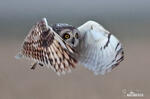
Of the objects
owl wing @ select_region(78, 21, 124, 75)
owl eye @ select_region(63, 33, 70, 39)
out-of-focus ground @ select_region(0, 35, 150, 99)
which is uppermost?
owl eye @ select_region(63, 33, 70, 39)

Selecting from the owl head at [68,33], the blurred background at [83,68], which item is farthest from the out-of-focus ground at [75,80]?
the owl head at [68,33]

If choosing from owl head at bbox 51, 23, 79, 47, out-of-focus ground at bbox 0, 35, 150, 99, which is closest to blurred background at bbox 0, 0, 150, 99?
out-of-focus ground at bbox 0, 35, 150, 99

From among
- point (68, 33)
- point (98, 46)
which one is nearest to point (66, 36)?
point (68, 33)

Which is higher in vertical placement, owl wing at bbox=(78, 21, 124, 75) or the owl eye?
the owl eye

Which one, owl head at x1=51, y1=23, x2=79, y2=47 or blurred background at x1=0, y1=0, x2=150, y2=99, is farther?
blurred background at x1=0, y1=0, x2=150, y2=99

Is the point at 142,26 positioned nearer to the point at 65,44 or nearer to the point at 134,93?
the point at 134,93

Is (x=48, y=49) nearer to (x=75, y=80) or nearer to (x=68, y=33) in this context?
(x=68, y=33)

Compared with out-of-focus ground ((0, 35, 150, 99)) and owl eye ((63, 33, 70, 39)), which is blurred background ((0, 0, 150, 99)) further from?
owl eye ((63, 33, 70, 39))

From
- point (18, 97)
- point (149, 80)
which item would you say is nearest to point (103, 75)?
point (149, 80)

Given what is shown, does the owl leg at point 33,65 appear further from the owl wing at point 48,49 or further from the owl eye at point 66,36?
the owl eye at point 66,36
